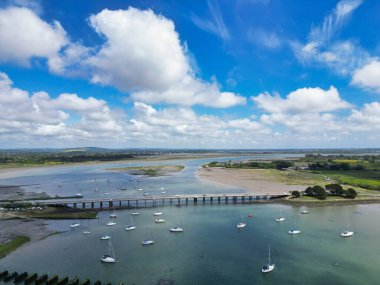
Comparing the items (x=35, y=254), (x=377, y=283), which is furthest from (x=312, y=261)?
(x=35, y=254)

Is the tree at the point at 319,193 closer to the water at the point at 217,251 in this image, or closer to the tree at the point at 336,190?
the tree at the point at 336,190

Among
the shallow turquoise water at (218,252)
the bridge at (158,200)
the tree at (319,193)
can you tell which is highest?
the tree at (319,193)

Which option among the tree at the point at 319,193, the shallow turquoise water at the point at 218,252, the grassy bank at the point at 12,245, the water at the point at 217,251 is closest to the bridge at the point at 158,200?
the tree at the point at 319,193

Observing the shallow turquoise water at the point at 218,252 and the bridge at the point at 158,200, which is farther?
the bridge at the point at 158,200

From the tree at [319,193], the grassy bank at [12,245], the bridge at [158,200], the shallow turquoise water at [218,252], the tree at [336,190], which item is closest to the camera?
the shallow turquoise water at [218,252]

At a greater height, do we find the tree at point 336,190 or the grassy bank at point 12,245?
the tree at point 336,190

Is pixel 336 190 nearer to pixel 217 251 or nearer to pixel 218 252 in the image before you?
pixel 217 251

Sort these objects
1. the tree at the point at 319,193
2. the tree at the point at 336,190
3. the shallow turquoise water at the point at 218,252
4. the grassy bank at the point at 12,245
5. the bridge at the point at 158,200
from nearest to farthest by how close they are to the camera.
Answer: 1. the shallow turquoise water at the point at 218,252
2. the grassy bank at the point at 12,245
3. the bridge at the point at 158,200
4. the tree at the point at 319,193
5. the tree at the point at 336,190
